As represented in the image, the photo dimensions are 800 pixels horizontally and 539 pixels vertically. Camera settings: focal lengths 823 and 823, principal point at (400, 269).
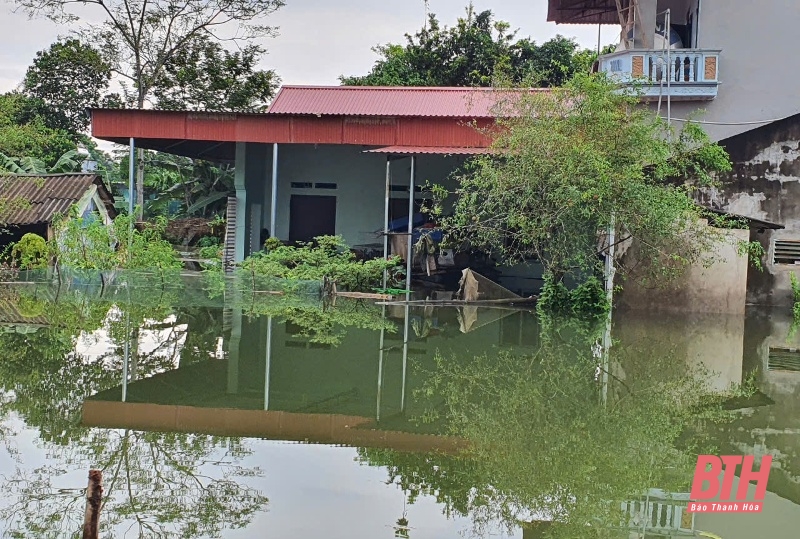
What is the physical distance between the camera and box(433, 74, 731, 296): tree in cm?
1198

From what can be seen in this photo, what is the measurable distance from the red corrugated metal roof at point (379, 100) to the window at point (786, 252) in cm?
656

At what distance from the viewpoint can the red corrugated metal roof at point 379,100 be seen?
1816 centimetres

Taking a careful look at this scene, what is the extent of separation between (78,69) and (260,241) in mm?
11931

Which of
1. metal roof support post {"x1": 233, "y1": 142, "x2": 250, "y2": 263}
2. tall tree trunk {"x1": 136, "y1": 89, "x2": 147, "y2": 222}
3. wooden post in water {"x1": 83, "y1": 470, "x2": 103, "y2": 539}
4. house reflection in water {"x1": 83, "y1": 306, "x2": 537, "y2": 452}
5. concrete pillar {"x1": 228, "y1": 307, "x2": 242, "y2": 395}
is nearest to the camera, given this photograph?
wooden post in water {"x1": 83, "y1": 470, "x2": 103, "y2": 539}

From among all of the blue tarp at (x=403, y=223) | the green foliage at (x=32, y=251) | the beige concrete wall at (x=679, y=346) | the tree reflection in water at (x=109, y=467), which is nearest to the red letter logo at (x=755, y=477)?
the beige concrete wall at (x=679, y=346)

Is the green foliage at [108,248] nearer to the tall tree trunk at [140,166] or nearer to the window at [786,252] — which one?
the tall tree trunk at [140,166]

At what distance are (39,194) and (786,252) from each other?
48.8ft

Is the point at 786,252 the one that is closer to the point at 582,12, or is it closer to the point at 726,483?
the point at 582,12

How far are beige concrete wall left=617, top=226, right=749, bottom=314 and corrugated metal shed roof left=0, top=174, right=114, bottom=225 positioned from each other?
11.6 metres

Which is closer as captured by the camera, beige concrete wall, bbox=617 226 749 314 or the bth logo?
the bth logo

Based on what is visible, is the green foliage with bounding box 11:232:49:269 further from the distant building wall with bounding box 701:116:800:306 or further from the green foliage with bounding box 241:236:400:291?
the distant building wall with bounding box 701:116:800:306

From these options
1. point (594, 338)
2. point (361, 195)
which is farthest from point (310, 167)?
point (594, 338)

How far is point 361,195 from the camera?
769 inches

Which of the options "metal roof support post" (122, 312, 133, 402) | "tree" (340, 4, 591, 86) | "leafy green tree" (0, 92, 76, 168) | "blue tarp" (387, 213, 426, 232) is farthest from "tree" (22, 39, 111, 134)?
"metal roof support post" (122, 312, 133, 402)
